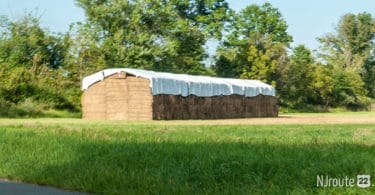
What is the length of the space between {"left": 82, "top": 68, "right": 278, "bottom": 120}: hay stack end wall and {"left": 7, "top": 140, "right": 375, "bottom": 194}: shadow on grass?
28.6 meters

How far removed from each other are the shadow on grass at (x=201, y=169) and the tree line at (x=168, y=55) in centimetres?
3180

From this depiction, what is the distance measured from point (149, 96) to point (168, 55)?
2813 centimetres

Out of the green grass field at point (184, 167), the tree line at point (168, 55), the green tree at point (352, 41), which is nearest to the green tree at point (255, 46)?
the tree line at point (168, 55)

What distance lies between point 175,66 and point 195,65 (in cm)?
543

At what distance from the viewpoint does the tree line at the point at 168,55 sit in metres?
50.0

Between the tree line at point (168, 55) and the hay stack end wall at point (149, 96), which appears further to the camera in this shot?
the tree line at point (168, 55)

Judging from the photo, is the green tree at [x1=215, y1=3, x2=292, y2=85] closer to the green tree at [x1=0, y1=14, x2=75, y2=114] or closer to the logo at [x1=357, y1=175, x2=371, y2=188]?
the green tree at [x1=0, y1=14, x2=75, y2=114]

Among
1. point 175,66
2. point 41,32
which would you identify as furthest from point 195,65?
point 41,32

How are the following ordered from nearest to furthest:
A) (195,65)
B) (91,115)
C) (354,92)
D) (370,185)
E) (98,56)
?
(370,185) < (91,115) < (98,56) < (195,65) < (354,92)

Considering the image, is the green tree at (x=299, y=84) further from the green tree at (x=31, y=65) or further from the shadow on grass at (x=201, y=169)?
the shadow on grass at (x=201, y=169)

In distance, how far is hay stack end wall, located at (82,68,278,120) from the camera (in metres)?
41.6

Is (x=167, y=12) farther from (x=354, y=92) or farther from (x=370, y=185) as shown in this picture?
(x=370, y=185)

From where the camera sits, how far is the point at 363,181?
8.30 meters

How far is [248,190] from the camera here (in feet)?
28.0
